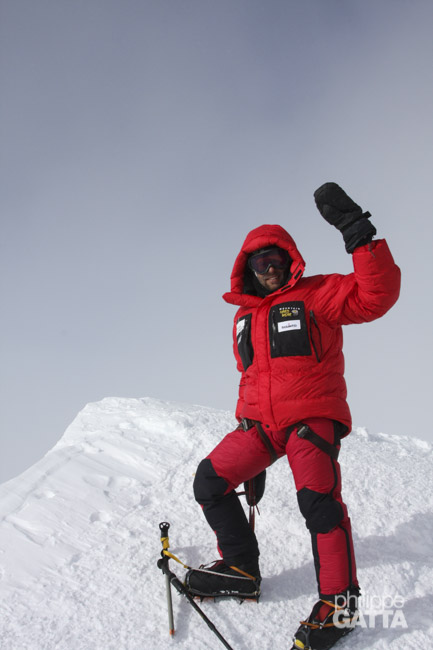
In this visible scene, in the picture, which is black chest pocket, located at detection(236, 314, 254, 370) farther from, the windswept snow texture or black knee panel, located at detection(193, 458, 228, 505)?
the windswept snow texture

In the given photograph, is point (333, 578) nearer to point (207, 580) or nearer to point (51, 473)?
point (207, 580)

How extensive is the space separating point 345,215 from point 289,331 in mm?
851

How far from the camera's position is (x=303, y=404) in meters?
3.04

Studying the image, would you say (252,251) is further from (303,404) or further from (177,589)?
(177,589)

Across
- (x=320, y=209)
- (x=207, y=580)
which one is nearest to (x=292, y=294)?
(x=320, y=209)

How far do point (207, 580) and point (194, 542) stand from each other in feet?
2.15

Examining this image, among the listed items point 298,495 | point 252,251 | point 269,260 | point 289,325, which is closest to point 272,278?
point 269,260

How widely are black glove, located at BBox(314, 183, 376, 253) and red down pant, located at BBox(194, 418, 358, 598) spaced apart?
1234 mm

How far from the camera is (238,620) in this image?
9.46 ft

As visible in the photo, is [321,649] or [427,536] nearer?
[321,649]

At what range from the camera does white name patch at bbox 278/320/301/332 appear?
3105 mm

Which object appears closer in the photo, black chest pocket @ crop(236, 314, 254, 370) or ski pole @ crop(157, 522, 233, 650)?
ski pole @ crop(157, 522, 233, 650)

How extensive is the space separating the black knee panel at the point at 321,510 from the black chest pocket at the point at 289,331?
92cm

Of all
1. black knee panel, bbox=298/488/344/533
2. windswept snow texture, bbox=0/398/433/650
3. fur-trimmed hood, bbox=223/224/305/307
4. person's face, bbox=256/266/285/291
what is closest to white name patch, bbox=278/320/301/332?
fur-trimmed hood, bbox=223/224/305/307
